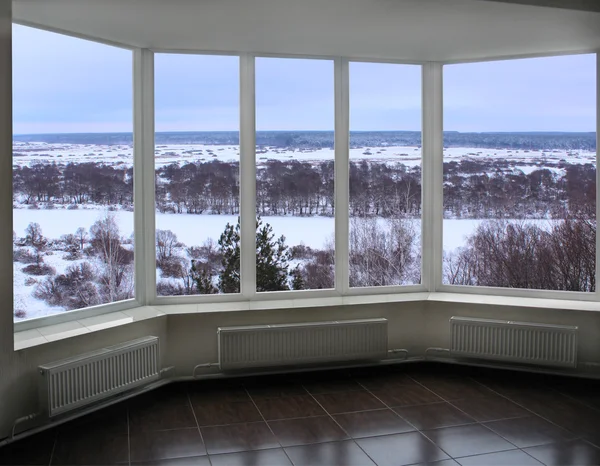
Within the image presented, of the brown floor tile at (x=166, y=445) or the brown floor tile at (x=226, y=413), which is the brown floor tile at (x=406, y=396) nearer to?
the brown floor tile at (x=226, y=413)

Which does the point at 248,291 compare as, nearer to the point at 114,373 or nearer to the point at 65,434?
the point at 114,373

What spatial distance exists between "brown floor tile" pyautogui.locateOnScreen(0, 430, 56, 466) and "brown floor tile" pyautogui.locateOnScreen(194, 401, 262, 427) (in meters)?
0.99

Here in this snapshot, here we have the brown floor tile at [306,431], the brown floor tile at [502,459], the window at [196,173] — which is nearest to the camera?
the brown floor tile at [502,459]

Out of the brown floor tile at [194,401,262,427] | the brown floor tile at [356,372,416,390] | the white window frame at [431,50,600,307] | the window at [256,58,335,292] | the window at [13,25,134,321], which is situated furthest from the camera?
the window at [256,58,335,292]

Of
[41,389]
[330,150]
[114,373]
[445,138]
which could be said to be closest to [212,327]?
[114,373]

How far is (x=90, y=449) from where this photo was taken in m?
3.94

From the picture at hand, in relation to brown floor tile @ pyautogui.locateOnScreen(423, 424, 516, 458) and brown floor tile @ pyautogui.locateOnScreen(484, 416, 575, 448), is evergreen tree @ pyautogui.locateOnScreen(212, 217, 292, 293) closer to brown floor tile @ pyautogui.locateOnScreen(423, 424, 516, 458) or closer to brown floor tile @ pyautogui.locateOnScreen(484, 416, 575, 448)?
brown floor tile @ pyautogui.locateOnScreen(423, 424, 516, 458)

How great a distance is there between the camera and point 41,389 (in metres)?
4.21

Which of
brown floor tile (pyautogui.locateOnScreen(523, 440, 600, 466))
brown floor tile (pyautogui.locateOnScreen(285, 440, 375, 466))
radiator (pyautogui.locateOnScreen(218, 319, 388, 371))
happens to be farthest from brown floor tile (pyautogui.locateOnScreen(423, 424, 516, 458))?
radiator (pyautogui.locateOnScreen(218, 319, 388, 371))

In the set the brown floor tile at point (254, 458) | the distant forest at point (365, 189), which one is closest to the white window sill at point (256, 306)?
the distant forest at point (365, 189)

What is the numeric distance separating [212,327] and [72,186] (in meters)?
1.60

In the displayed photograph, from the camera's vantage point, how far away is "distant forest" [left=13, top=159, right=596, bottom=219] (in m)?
5.45

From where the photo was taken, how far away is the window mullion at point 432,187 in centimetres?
599

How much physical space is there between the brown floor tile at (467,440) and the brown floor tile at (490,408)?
0.23 m
